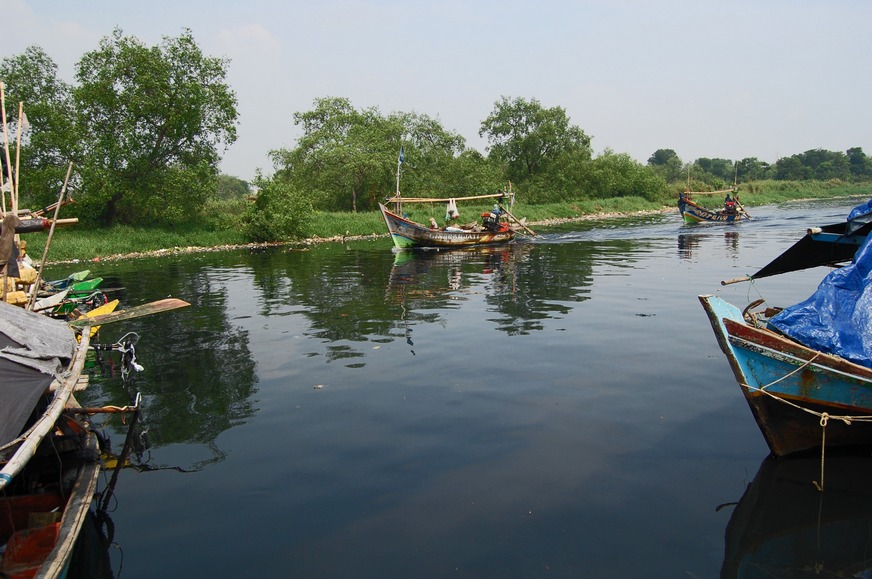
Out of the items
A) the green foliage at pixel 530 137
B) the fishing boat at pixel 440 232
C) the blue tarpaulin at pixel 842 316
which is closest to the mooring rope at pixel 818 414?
the blue tarpaulin at pixel 842 316

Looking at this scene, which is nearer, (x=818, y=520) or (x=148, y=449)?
(x=818, y=520)

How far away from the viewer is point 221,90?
131 feet

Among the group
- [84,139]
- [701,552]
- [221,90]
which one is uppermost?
[221,90]

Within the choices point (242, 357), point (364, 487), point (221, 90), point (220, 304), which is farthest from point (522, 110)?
point (364, 487)

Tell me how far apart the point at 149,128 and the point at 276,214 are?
951cm

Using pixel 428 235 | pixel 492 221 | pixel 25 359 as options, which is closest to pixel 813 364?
pixel 25 359

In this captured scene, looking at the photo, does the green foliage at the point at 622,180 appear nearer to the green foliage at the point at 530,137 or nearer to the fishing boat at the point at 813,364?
the green foliage at the point at 530,137

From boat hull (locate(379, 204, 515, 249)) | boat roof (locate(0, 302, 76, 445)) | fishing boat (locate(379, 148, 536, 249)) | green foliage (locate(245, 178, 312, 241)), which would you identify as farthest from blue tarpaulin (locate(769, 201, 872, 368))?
green foliage (locate(245, 178, 312, 241))

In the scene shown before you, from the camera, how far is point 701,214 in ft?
129

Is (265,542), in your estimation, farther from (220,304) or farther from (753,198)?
(753,198)

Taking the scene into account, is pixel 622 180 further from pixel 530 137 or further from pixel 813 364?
pixel 813 364

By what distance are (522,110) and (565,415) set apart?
61.9 m

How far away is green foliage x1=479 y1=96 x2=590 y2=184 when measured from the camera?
2566 inches

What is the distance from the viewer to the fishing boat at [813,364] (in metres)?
5.81
